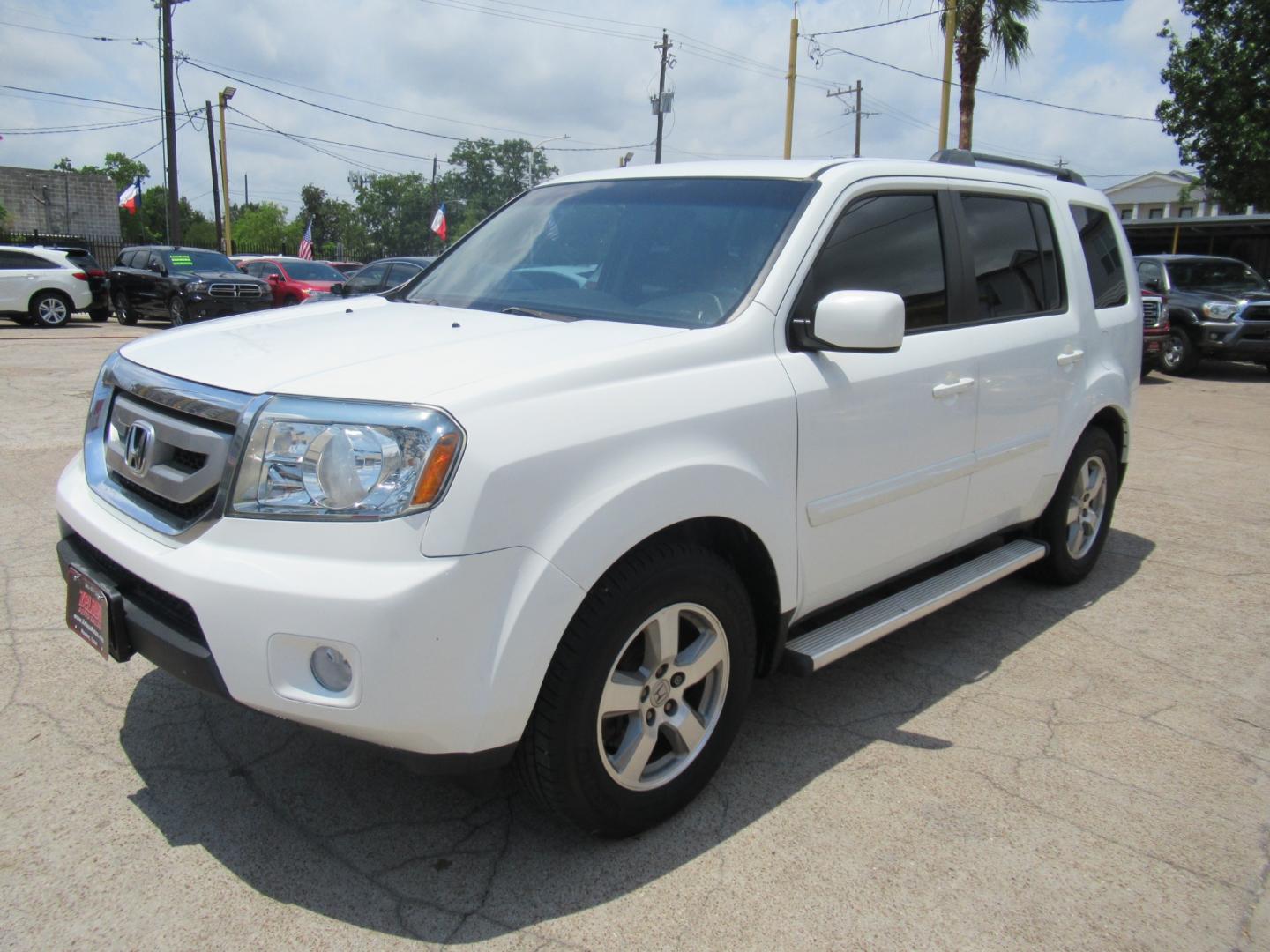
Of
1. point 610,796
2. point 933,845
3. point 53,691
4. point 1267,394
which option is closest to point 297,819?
point 610,796

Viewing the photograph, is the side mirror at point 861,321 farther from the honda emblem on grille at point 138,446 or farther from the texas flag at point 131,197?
the texas flag at point 131,197

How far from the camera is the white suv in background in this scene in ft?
60.9

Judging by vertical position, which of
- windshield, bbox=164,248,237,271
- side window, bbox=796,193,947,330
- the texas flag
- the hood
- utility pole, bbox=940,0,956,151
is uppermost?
utility pole, bbox=940,0,956,151

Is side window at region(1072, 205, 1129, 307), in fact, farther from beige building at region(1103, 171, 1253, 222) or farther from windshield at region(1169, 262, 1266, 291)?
beige building at region(1103, 171, 1253, 222)

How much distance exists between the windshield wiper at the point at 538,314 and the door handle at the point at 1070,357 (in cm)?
225

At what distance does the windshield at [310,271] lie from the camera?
20.9m

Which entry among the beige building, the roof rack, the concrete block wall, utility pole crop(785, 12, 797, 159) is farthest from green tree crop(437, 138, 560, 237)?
the roof rack

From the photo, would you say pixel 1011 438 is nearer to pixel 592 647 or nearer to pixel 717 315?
pixel 717 315

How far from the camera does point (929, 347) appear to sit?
342 cm

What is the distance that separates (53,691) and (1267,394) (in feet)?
48.1

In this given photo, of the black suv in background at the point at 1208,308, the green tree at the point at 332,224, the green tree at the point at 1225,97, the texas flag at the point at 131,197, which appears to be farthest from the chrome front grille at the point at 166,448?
the green tree at the point at 332,224

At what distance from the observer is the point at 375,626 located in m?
2.07

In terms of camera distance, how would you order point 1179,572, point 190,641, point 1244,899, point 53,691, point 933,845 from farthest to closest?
point 1179,572, point 53,691, point 933,845, point 1244,899, point 190,641

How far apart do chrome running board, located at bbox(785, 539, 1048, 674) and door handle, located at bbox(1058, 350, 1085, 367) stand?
0.81m
